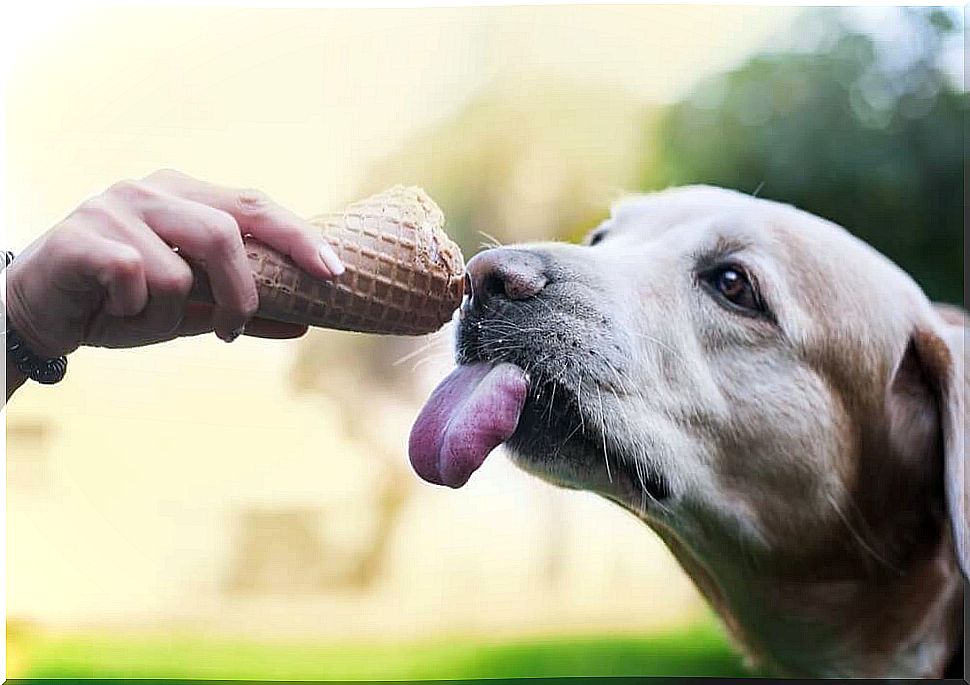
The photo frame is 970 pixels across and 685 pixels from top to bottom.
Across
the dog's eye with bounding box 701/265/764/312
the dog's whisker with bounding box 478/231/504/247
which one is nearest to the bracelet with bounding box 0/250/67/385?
the dog's eye with bounding box 701/265/764/312

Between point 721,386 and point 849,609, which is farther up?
point 721,386

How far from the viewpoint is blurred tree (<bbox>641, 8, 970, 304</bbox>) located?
2881mm

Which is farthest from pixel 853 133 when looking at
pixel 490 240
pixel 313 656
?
pixel 313 656

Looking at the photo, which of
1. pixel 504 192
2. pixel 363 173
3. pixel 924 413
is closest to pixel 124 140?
pixel 363 173

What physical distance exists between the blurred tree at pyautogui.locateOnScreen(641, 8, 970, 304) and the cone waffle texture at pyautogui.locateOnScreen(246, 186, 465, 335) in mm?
1067

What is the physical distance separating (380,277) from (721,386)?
2.23 feet

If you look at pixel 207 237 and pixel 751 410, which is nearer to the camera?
pixel 207 237

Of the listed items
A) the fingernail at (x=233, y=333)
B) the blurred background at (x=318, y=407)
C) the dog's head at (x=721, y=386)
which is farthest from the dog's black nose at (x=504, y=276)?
the blurred background at (x=318, y=407)

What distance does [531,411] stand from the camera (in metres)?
1.94

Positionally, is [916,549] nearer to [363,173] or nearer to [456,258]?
[456,258]

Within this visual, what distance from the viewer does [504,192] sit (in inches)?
114

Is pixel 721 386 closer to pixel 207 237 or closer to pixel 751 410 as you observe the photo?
pixel 751 410

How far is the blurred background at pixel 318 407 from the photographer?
2.80 metres

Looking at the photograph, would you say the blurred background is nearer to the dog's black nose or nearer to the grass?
the grass
